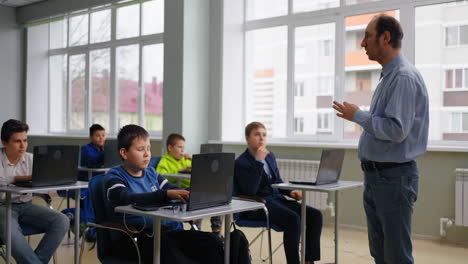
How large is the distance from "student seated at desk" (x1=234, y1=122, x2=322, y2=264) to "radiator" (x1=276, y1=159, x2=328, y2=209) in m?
1.90

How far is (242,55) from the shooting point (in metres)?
6.80

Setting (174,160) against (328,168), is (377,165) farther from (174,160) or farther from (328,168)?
(174,160)

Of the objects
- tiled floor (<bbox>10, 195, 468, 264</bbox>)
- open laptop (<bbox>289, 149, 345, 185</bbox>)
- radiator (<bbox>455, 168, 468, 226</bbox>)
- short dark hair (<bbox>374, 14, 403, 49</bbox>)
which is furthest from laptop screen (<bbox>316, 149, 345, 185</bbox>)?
radiator (<bbox>455, 168, 468, 226</bbox>)

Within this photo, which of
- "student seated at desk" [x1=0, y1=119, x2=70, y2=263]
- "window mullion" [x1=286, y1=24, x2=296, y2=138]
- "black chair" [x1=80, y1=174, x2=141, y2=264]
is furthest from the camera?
"window mullion" [x1=286, y1=24, x2=296, y2=138]

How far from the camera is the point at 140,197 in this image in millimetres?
2309

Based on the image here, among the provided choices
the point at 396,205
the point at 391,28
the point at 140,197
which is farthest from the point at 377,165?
the point at 140,197

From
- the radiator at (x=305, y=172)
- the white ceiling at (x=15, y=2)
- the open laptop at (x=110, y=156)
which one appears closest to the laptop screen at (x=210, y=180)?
the open laptop at (x=110, y=156)

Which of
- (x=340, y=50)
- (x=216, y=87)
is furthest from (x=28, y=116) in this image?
(x=340, y=50)

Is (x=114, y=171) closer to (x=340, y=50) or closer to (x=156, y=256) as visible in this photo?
(x=156, y=256)

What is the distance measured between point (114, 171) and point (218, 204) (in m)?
0.55

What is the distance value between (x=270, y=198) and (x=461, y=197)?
2.15 meters

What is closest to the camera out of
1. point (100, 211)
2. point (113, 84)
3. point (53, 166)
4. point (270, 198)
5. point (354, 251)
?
point (100, 211)

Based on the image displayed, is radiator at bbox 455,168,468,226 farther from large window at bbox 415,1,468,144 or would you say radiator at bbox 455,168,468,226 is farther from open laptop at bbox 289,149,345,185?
open laptop at bbox 289,149,345,185

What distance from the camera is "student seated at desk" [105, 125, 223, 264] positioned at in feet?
7.66
